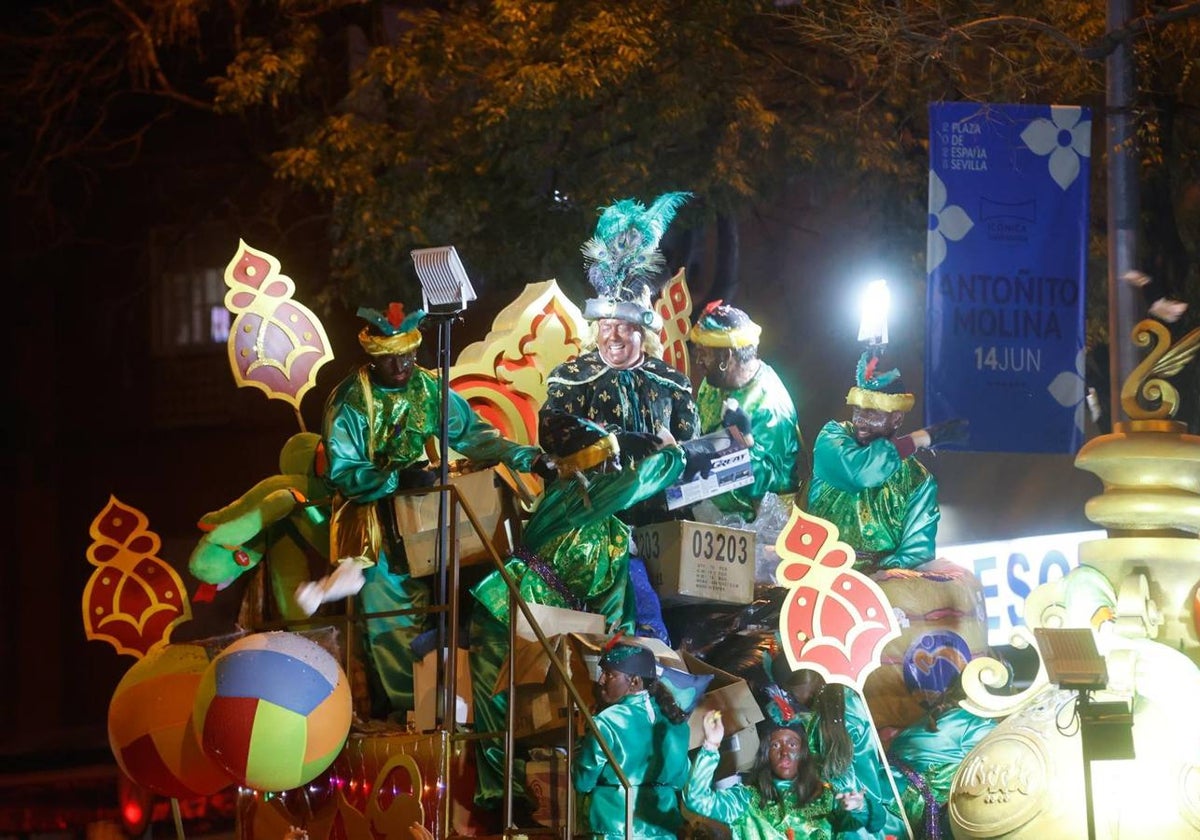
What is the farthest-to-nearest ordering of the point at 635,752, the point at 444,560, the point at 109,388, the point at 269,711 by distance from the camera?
1. the point at 109,388
2. the point at 444,560
3. the point at 635,752
4. the point at 269,711

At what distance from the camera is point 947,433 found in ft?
35.9

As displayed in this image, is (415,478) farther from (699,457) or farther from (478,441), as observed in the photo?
(699,457)

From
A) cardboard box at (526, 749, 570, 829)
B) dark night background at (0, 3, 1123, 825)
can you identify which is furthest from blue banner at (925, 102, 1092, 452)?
dark night background at (0, 3, 1123, 825)

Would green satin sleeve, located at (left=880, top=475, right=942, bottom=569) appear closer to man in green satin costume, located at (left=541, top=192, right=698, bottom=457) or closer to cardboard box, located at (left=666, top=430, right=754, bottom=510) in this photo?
cardboard box, located at (left=666, top=430, right=754, bottom=510)

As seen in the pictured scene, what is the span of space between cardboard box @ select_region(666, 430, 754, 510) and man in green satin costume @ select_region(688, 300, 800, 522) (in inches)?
10.4

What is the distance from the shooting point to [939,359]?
38.3ft

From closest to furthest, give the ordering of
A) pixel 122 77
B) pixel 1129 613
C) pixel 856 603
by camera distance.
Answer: pixel 1129 613
pixel 856 603
pixel 122 77

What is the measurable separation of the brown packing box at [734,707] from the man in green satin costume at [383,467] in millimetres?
1436

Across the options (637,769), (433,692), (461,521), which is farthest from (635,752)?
(461,521)

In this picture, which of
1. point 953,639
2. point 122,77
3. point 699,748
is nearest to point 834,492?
point 953,639

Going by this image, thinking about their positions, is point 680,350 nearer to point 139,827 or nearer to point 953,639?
point 953,639

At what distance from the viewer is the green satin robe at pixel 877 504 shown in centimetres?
1070

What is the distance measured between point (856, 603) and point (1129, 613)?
1607 mm

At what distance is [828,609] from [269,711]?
8.39 ft
